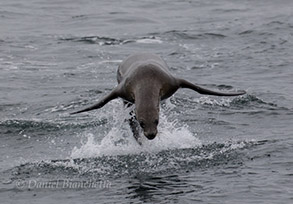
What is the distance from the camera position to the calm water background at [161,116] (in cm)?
1073

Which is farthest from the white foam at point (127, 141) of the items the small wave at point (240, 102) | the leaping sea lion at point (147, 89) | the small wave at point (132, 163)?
the small wave at point (240, 102)

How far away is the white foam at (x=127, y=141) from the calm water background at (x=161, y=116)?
23mm

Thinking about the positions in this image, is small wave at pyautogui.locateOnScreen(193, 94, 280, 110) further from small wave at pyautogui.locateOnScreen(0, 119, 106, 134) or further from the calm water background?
small wave at pyautogui.locateOnScreen(0, 119, 106, 134)

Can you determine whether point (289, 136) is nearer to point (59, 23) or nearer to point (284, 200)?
point (284, 200)

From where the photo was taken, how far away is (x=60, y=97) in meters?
16.4

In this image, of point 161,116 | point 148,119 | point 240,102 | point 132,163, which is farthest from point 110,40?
→ point 148,119

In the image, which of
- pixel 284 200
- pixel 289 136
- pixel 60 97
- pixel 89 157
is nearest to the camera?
pixel 284 200

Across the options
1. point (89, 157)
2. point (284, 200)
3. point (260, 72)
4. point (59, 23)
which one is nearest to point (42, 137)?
point (89, 157)

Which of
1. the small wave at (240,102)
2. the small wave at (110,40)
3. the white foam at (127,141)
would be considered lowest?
the white foam at (127,141)

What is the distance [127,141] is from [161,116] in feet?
3.90

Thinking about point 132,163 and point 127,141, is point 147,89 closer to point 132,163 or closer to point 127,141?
point 132,163

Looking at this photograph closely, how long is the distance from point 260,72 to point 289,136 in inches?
224

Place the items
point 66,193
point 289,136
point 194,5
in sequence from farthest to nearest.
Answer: point 194,5 < point 289,136 < point 66,193

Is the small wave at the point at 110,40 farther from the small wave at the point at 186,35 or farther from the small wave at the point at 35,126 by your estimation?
the small wave at the point at 35,126
